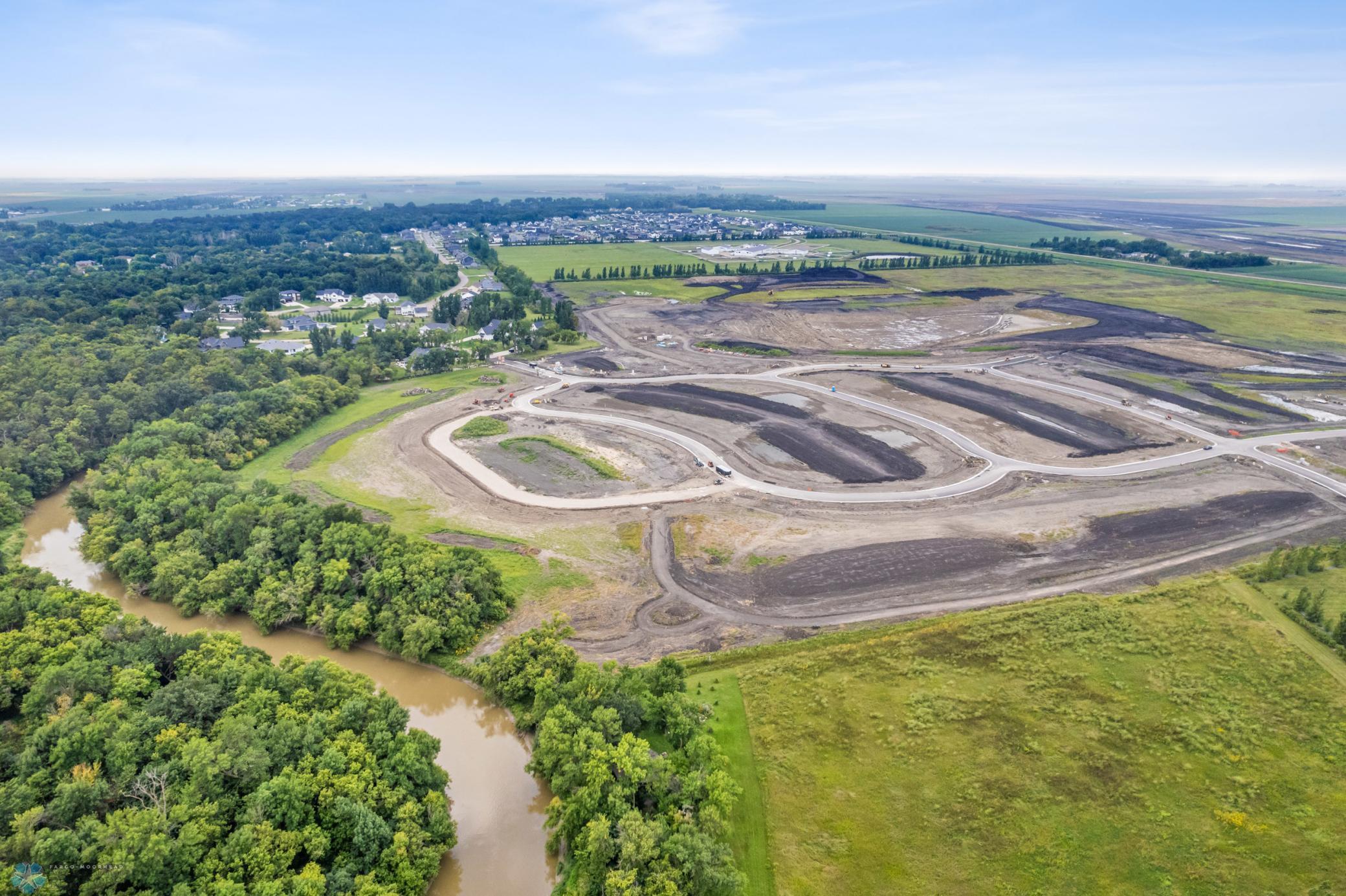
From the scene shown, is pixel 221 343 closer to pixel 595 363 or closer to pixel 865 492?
pixel 595 363

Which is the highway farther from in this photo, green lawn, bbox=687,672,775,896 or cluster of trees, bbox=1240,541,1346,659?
green lawn, bbox=687,672,775,896

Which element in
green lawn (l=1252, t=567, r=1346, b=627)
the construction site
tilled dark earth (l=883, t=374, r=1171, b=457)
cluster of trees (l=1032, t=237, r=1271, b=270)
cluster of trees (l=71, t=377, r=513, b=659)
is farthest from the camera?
cluster of trees (l=1032, t=237, r=1271, b=270)

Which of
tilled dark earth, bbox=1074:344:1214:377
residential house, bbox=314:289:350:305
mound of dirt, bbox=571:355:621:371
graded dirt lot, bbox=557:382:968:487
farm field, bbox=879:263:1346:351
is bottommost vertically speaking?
graded dirt lot, bbox=557:382:968:487

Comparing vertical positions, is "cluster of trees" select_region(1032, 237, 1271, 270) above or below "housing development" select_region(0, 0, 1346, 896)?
above

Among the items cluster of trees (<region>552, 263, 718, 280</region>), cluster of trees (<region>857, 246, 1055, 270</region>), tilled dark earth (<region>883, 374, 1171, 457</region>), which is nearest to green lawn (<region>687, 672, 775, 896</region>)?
tilled dark earth (<region>883, 374, 1171, 457</region>)

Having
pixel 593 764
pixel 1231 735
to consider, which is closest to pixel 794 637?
pixel 593 764

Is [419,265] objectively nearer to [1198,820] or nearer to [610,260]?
[610,260]

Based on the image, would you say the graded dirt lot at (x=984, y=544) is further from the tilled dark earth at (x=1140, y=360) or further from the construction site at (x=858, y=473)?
the tilled dark earth at (x=1140, y=360)

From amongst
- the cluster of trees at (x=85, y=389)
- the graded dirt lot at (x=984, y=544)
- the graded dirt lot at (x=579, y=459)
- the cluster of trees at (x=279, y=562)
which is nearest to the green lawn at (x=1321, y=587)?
the graded dirt lot at (x=984, y=544)
